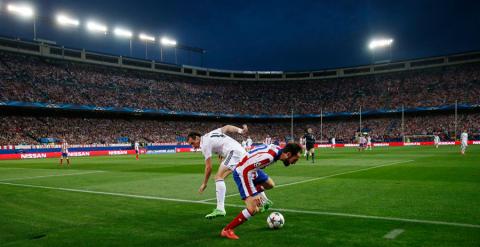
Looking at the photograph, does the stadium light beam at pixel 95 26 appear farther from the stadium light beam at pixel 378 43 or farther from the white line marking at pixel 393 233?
the white line marking at pixel 393 233

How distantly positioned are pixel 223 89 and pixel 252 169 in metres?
80.1

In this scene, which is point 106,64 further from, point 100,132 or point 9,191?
point 9,191

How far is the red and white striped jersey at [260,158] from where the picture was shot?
6.63 m

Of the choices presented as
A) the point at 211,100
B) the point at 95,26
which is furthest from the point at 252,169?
the point at 211,100

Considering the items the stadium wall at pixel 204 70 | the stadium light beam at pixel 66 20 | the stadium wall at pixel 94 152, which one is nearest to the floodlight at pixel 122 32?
the stadium wall at pixel 204 70

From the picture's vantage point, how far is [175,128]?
70.5 meters

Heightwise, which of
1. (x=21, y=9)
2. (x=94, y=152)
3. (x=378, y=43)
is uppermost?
(x=21, y=9)

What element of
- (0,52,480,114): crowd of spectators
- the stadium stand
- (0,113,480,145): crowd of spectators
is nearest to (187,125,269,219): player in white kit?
(0,113,480,145): crowd of spectators

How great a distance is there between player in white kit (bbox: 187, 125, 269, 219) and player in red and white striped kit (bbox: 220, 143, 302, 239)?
1247 mm

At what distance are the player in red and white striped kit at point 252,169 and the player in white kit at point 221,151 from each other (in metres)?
1.25

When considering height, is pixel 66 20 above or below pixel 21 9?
below

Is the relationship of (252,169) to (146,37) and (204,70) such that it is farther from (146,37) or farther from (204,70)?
(204,70)

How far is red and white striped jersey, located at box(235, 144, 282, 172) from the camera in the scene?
21.8ft

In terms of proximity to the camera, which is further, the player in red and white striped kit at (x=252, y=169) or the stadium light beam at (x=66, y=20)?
the stadium light beam at (x=66, y=20)
